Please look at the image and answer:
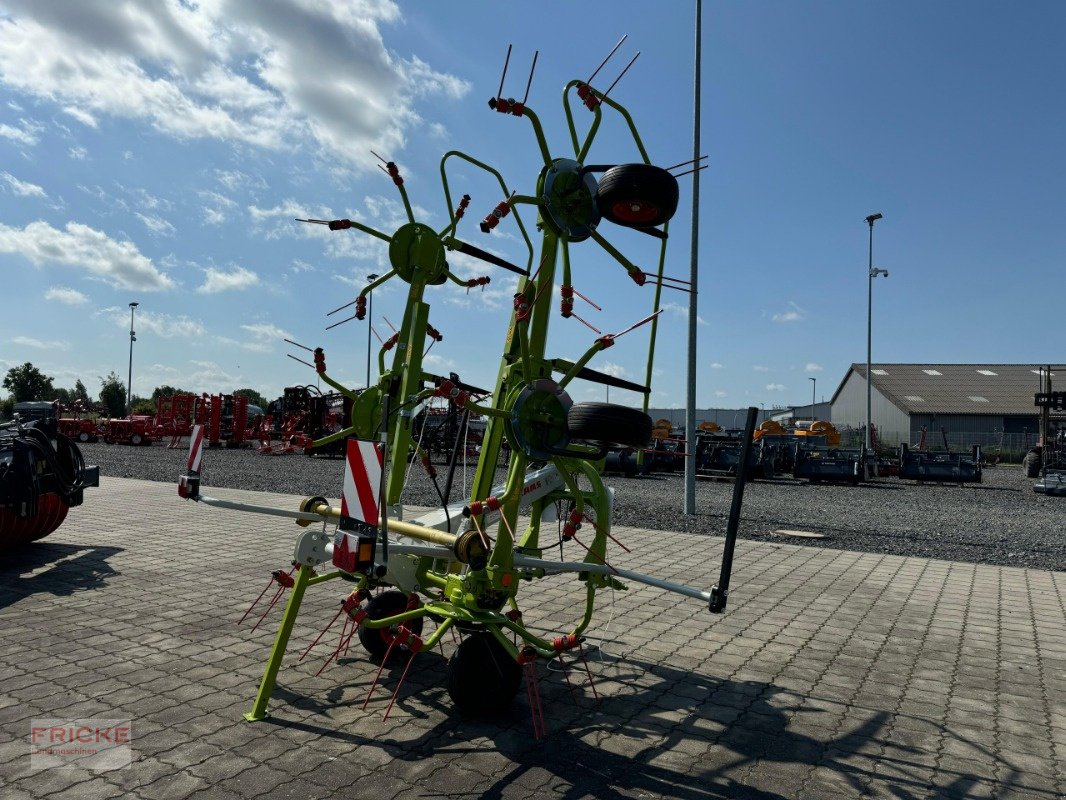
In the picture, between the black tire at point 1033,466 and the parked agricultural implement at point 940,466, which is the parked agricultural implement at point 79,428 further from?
the black tire at point 1033,466

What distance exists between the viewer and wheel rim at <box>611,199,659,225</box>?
13.2 feet

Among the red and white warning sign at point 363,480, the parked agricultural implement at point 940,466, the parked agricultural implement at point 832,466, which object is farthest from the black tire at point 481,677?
the parked agricultural implement at point 940,466

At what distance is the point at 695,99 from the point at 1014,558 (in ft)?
27.8

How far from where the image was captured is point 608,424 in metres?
3.74

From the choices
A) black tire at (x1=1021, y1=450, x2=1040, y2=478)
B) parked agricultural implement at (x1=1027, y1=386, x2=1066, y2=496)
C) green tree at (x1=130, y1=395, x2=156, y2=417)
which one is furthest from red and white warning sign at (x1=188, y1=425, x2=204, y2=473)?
green tree at (x1=130, y1=395, x2=156, y2=417)

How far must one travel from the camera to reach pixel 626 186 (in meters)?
3.95

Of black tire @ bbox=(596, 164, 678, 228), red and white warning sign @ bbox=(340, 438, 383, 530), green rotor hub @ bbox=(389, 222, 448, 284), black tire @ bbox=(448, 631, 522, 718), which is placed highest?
black tire @ bbox=(596, 164, 678, 228)

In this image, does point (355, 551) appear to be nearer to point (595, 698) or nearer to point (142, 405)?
point (595, 698)

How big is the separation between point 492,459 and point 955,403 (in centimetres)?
5455

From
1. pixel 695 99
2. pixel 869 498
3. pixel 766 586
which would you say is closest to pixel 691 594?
pixel 766 586

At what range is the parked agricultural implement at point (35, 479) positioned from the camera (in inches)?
293

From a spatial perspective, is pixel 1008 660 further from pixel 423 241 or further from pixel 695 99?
pixel 695 99

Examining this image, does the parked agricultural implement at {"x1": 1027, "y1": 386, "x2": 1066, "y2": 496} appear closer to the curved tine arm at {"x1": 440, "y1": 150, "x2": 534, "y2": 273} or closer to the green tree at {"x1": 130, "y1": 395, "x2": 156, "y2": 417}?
the curved tine arm at {"x1": 440, "y1": 150, "x2": 534, "y2": 273}

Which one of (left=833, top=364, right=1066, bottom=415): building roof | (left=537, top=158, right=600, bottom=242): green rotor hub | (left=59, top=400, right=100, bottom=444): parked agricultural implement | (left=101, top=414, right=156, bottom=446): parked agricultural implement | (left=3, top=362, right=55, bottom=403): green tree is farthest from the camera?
(left=3, top=362, right=55, bottom=403): green tree
